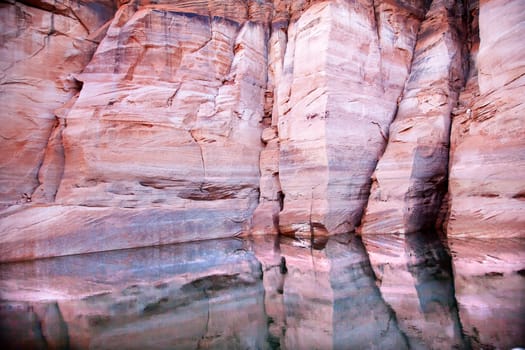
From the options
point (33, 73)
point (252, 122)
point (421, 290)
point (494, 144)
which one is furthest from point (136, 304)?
point (33, 73)

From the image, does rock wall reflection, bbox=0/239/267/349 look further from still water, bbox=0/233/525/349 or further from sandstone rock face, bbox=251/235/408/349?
sandstone rock face, bbox=251/235/408/349

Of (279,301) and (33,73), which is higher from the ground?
(33,73)

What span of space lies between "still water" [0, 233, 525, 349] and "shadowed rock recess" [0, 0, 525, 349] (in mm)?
89

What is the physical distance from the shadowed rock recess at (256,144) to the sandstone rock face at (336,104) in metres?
0.05

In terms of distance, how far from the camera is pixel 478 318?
9.88 feet

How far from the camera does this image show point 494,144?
798 centimetres

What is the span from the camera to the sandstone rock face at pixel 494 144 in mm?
7555

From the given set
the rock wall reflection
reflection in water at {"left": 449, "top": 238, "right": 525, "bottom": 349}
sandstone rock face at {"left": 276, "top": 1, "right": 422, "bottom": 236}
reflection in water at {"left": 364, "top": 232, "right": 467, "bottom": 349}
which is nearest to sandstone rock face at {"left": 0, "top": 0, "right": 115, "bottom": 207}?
the rock wall reflection

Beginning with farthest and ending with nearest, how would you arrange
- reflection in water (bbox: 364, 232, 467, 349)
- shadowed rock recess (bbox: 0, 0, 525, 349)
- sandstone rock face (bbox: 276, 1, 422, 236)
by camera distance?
1. sandstone rock face (bbox: 276, 1, 422, 236)
2. shadowed rock recess (bbox: 0, 0, 525, 349)
3. reflection in water (bbox: 364, 232, 467, 349)

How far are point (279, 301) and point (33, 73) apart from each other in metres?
8.90

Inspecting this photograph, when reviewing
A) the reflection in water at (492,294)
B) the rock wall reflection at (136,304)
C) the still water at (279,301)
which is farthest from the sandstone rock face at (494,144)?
the rock wall reflection at (136,304)

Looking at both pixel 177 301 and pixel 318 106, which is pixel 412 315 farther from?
pixel 318 106

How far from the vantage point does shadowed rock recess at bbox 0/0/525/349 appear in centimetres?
634

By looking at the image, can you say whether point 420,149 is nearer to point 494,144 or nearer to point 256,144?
point 494,144
